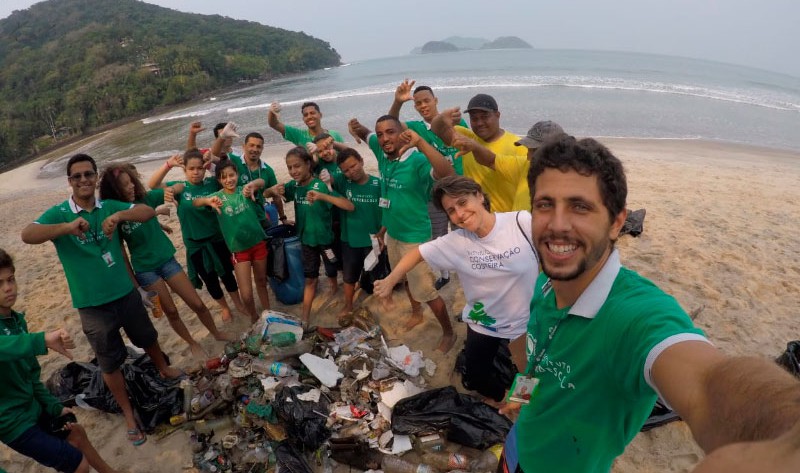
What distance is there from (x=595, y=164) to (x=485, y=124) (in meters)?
2.82

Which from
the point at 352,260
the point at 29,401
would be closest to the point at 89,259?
the point at 29,401

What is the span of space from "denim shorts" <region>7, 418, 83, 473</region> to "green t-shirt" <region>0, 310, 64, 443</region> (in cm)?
7

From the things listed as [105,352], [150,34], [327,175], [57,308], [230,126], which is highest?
[150,34]

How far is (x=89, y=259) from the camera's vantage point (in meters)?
3.12

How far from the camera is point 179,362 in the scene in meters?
4.33

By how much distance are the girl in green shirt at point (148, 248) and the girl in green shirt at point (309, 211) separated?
4.18 ft

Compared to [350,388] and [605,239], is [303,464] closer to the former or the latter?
[350,388]

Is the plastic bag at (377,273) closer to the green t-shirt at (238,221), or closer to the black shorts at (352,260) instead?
the black shorts at (352,260)

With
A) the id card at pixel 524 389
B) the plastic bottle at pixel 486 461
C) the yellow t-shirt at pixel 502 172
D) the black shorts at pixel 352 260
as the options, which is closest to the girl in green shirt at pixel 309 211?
the black shorts at pixel 352 260

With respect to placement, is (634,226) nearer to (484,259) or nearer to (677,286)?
(677,286)

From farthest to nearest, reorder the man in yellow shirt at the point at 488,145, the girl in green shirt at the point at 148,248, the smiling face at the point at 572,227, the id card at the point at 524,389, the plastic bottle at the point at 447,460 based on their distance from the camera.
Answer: the girl in green shirt at the point at 148,248 → the man in yellow shirt at the point at 488,145 → the plastic bottle at the point at 447,460 → the id card at the point at 524,389 → the smiling face at the point at 572,227

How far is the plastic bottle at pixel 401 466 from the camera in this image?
2785mm

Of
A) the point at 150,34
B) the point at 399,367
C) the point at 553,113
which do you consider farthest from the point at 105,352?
the point at 150,34

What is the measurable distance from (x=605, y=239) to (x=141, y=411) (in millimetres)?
4131
